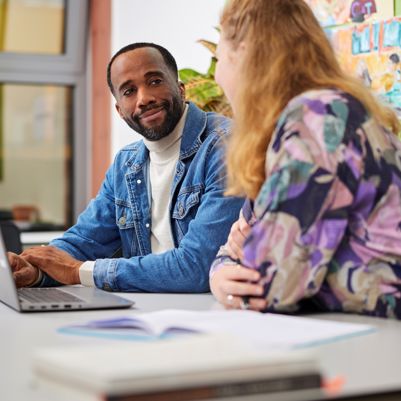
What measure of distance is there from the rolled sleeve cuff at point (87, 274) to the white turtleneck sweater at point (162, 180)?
0.35m

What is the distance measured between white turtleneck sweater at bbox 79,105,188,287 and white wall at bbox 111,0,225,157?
4.58 feet

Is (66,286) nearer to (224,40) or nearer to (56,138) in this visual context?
(224,40)

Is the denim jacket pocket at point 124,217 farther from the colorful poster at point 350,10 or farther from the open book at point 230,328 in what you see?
the open book at point 230,328

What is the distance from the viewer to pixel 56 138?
530cm

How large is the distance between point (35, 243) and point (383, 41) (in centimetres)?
282

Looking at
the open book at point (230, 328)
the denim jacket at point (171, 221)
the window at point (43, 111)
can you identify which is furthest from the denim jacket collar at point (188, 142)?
the window at point (43, 111)

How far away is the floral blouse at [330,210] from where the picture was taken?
1375 mm

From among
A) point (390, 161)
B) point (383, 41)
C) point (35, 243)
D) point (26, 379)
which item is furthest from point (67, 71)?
point (26, 379)

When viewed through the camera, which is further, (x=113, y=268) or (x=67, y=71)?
(x=67, y=71)

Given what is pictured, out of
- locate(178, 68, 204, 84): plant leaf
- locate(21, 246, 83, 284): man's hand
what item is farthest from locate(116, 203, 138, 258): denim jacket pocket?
locate(178, 68, 204, 84): plant leaf

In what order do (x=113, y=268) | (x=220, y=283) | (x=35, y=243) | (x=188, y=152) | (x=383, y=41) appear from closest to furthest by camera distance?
1. (x=220, y=283)
2. (x=113, y=268)
3. (x=188, y=152)
4. (x=383, y=41)
5. (x=35, y=243)

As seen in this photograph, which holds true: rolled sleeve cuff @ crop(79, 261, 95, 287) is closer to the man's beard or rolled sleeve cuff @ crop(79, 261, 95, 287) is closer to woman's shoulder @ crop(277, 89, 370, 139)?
the man's beard

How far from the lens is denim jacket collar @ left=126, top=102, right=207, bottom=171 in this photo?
2343 mm

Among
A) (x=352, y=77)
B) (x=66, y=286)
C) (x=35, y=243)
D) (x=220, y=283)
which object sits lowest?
(x=35, y=243)
